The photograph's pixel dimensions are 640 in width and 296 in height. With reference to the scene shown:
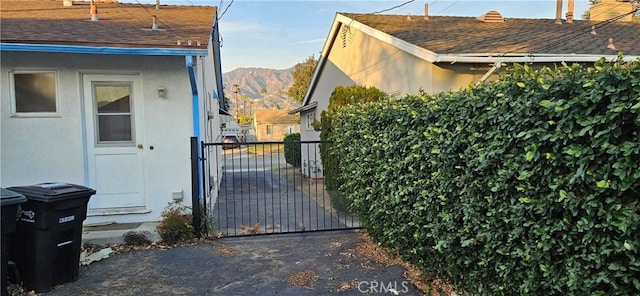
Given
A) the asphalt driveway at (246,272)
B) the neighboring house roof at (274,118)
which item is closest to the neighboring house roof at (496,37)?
the asphalt driveway at (246,272)

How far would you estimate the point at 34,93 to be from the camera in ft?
17.8

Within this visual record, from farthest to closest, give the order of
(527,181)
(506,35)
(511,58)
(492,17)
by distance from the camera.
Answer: (492,17), (506,35), (511,58), (527,181)

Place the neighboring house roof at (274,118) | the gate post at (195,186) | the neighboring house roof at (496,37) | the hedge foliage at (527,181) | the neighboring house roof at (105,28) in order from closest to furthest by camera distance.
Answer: the hedge foliage at (527,181), the neighboring house roof at (105,28), the gate post at (195,186), the neighboring house roof at (496,37), the neighboring house roof at (274,118)

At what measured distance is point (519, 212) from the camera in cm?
230

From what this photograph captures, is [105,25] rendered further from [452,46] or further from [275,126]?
[275,126]

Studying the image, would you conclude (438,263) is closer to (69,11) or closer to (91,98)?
(91,98)

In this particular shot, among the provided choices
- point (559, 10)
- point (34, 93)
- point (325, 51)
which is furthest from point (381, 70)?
point (34, 93)

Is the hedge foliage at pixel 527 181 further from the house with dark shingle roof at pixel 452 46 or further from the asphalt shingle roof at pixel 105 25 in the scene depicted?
the asphalt shingle roof at pixel 105 25

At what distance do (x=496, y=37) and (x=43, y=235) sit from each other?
29.0ft

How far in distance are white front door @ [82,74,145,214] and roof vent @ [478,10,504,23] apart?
8.79 metres

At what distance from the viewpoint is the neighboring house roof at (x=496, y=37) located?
7.18 meters

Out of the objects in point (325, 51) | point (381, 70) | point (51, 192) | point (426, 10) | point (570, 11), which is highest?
point (426, 10)

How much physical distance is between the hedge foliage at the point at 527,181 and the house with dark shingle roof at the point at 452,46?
2724 mm

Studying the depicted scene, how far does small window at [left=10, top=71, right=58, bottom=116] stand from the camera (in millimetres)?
5373
